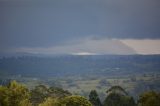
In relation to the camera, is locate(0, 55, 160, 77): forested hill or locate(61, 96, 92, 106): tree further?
locate(0, 55, 160, 77): forested hill

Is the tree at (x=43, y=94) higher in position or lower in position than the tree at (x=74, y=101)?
lower

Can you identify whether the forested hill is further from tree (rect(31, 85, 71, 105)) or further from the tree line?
the tree line

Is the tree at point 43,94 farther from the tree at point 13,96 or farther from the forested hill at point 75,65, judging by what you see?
the forested hill at point 75,65

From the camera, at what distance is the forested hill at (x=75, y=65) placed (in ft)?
341

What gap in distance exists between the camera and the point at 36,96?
80.9ft

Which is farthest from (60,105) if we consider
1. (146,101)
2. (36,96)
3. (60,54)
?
(60,54)

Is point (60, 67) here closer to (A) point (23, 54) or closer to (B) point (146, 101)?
(A) point (23, 54)

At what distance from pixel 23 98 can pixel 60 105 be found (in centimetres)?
235

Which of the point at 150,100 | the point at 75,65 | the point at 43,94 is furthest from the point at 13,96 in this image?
the point at 75,65

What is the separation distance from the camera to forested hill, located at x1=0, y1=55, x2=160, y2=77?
341 feet

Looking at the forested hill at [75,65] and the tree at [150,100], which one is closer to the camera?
the tree at [150,100]

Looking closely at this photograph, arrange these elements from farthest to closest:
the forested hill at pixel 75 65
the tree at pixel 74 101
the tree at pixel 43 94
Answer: the forested hill at pixel 75 65, the tree at pixel 43 94, the tree at pixel 74 101

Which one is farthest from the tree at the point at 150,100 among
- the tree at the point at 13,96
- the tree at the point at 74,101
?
the tree at the point at 13,96

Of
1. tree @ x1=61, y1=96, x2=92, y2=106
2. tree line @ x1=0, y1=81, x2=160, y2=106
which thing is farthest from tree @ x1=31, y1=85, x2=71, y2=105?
tree @ x1=61, y1=96, x2=92, y2=106
